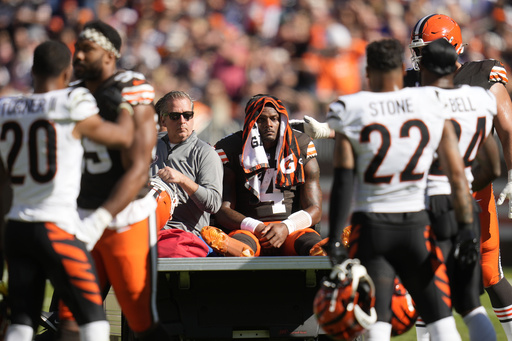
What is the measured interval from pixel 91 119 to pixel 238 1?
31.7ft

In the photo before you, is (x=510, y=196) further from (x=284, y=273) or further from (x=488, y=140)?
(x=284, y=273)

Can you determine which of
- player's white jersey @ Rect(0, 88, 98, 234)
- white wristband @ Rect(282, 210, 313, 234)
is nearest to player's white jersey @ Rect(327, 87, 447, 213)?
player's white jersey @ Rect(0, 88, 98, 234)

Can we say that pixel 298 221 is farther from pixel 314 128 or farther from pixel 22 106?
pixel 22 106

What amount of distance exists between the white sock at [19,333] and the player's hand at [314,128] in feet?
8.84

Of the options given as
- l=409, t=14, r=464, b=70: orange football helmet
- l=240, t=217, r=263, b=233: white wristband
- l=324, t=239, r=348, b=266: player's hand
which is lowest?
l=240, t=217, r=263, b=233: white wristband

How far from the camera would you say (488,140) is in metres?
4.52

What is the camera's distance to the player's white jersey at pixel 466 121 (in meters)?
4.20

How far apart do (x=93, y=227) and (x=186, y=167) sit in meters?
1.84

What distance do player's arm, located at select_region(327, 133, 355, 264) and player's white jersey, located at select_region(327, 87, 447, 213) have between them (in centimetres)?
5

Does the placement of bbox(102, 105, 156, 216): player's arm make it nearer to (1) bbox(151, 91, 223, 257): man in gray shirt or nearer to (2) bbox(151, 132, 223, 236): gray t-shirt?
(1) bbox(151, 91, 223, 257): man in gray shirt

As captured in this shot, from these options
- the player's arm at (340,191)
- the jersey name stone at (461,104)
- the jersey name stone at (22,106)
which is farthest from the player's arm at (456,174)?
the jersey name stone at (22,106)

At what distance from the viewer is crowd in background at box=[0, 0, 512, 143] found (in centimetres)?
1179

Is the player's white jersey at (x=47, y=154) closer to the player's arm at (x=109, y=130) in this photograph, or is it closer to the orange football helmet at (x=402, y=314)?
the player's arm at (x=109, y=130)

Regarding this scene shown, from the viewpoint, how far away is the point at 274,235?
5.29 meters
